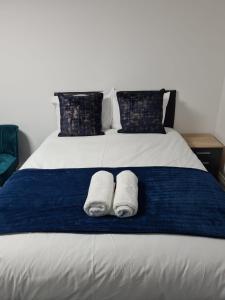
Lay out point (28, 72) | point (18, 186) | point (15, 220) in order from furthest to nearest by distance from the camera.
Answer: point (28, 72), point (18, 186), point (15, 220)

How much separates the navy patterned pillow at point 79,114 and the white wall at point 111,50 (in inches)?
11.0

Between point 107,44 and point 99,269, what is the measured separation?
7.21 feet

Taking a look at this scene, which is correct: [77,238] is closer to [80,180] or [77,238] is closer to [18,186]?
[80,180]

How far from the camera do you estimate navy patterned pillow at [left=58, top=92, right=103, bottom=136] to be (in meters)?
2.51

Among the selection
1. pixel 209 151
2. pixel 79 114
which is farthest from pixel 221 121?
pixel 79 114

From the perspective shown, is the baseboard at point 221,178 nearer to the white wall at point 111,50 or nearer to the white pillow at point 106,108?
the white wall at point 111,50

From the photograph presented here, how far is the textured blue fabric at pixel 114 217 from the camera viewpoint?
1.24 meters

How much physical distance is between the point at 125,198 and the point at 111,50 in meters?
1.82

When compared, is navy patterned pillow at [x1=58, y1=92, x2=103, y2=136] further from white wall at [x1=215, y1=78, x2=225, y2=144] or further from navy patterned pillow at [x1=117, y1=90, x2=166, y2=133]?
white wall at [x1=215, y1=78, x2=225, y2=144]

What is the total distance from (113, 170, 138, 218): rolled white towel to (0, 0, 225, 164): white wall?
1.54 metres

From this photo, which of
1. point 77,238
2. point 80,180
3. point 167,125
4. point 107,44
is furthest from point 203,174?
point 107,44

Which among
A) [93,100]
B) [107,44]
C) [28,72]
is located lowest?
[93,100]

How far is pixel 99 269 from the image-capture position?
3.61ft

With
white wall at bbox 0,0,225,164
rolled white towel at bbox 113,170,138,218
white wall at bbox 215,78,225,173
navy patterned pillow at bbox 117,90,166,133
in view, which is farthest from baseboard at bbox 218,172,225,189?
rolled white towel at bbox 113,170,138,218
